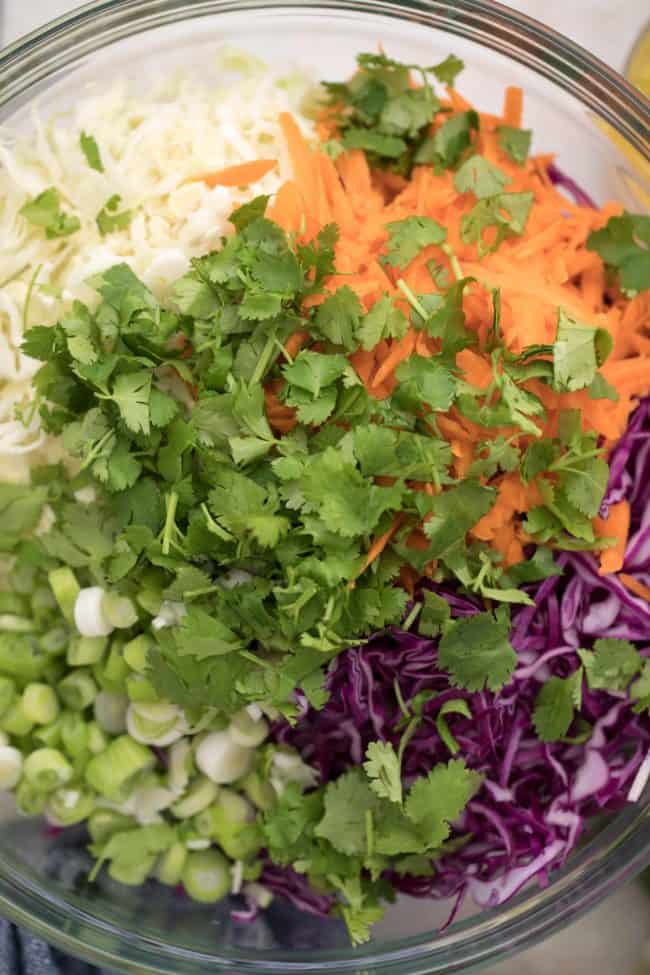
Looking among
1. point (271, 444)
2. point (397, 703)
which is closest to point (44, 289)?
point (271, 444)

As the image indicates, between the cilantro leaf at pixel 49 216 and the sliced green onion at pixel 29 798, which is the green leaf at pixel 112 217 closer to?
the cilantro leaf at pixel 49 216

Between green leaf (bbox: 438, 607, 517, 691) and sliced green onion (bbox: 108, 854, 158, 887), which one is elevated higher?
green leaf (bbox: 438, 607, 517, 691)

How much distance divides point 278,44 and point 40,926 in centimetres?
160

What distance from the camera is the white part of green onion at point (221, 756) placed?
1386mm

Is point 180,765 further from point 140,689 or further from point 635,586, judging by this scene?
point 635,586

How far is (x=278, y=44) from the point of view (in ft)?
5.47

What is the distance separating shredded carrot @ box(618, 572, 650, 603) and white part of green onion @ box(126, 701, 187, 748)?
2.32 ft

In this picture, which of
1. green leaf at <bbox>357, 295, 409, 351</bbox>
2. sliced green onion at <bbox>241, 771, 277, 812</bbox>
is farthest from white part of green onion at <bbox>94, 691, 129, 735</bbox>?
green leaf at <bbox>357, 295, 409, 351</bbox>

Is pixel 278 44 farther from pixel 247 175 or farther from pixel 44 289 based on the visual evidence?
pixel 44 289

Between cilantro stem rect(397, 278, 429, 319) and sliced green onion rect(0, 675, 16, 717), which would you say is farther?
sliced green onion rect(0, 675, 16, 717)

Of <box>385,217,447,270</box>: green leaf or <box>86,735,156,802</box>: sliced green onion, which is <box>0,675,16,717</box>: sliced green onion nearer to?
<box>86,735,156,802</box>: sliced green onion

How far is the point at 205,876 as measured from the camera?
149 centimetres

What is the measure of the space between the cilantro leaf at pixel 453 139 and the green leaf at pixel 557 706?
847mm

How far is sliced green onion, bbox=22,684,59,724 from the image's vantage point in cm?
141
